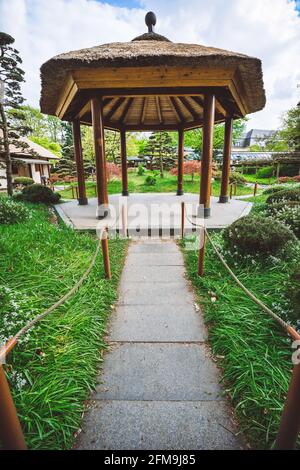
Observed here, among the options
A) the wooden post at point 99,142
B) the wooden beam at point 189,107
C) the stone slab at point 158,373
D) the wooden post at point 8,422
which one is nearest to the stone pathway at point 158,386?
the stone slab at point 158,373

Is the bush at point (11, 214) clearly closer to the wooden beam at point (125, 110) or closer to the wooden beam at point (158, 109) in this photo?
the wooden beam at point (125, 110)

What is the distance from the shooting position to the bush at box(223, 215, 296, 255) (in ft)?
12.2

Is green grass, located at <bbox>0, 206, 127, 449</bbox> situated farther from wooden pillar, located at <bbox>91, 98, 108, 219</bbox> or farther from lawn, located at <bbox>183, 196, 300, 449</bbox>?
wooden pillar, located at <bbox>91, 98, 108, 219</bbox>

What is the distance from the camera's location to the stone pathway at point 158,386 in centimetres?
160

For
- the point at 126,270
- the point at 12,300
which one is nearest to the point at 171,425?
the point at 12,300

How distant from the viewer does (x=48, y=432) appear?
158 cm

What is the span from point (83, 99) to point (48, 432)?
276 inches

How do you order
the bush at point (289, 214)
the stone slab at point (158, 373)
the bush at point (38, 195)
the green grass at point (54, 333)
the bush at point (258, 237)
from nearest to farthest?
the green grass at point (54, 333)
the stone slab at point (158, 373)
the bush at point (258, 237)
the bush at point (289, 214)
the bush at point (38, 195)

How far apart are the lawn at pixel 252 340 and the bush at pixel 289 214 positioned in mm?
1315

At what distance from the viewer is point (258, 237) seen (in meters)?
3.73

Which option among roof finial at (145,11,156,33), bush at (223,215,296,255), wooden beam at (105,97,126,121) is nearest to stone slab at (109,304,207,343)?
bush at (223,215,296,255)

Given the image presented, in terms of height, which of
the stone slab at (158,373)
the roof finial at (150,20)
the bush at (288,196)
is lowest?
the stone slab at (158,373)

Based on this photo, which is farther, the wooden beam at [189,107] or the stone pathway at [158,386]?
the wooden beam at [189,107]
